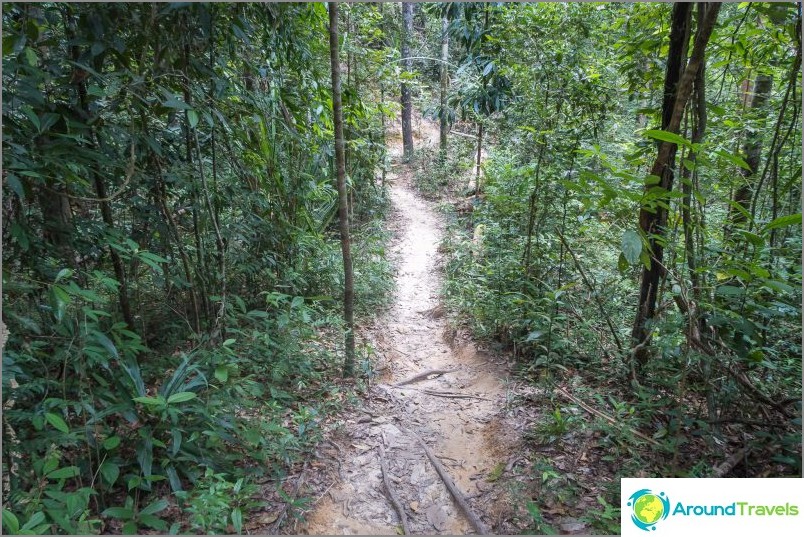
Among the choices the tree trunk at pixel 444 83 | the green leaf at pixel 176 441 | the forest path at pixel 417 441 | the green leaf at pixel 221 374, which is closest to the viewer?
the green leaf at pixel 176 441

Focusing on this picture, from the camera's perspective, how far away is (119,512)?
2.25 m

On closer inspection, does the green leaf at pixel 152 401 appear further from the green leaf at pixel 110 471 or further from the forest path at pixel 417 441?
the forest path at pixel 417 441

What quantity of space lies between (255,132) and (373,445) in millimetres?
3063

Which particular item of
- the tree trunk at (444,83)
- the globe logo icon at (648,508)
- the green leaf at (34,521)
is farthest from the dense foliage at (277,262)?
the tree trunk at (444,83)

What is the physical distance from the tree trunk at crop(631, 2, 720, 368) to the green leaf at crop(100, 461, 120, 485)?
3.44m

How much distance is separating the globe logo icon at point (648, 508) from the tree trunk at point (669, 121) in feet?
4.21

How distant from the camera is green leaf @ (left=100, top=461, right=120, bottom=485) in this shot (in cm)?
231

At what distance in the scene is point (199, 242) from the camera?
358 cm

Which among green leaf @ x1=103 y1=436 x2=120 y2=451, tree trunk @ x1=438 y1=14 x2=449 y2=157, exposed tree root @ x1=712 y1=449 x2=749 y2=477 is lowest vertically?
exposed tree root @ x1=712 y1=449 x2=749 y2=477

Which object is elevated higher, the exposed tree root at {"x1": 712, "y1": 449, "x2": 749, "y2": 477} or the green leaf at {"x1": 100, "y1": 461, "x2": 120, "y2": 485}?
the green leaf at {"x1": 100, "y1": 461, "x2": 120, "y2": 485}

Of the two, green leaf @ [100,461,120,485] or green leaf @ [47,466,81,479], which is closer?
green leaf @ [47,466,81,479]

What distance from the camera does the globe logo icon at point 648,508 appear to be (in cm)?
212

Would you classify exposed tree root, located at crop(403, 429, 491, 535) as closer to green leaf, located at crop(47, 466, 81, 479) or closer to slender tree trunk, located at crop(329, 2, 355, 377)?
slender tree trunk, located at crop(329, 2, 355, 377)

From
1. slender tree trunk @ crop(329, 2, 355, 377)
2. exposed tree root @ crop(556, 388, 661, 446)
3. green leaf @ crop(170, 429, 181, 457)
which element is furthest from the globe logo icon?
slender tree trunk @ crop(329, 2, 355, 377)
